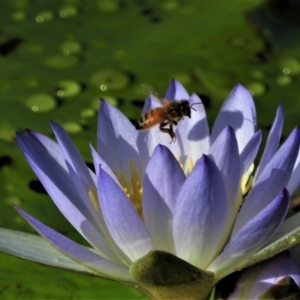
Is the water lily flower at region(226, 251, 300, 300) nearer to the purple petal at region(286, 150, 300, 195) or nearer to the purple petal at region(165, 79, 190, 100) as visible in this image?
the purple petal at region(286, 150, 300, 195)

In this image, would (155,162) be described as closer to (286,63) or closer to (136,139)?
(136,139)

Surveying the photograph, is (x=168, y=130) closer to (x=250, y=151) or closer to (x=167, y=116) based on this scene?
(x=167, y=116)

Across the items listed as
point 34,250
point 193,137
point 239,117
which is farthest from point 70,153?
point 239,117

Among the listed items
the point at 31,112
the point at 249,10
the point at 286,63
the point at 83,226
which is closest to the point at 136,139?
the point at 83,226

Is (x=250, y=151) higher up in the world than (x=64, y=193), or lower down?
higher up

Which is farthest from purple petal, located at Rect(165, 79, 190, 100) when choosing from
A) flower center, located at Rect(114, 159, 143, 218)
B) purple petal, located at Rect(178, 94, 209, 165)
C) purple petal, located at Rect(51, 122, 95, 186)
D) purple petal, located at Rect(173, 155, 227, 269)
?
purple petal, located at Rect(173, 155, 227, 269)

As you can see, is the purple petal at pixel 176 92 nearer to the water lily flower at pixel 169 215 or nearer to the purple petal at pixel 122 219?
the water lily flower at pixel 169 215

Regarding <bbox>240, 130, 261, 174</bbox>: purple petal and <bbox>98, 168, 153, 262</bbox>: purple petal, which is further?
<bbox>240, 130, 261, 174</bbox>: purple petal
